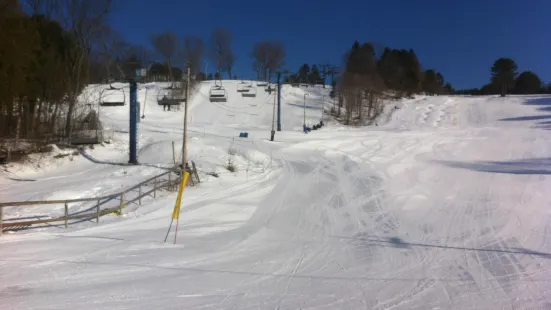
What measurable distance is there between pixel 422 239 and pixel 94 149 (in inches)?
1006

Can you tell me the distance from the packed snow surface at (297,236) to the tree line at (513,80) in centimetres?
6810

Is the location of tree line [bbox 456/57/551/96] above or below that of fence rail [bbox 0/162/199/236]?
above

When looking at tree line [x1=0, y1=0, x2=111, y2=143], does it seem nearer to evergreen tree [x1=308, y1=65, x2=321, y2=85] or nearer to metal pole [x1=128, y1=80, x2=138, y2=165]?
metal pole [x1=128, y1=80, x2=138, y2=165]

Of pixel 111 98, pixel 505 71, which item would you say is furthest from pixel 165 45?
pixel 505 71

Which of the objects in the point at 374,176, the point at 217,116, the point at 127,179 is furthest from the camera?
the point at 217,116

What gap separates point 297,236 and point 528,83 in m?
103

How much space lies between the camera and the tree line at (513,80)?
91.2 m

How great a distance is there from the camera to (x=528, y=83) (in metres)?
96.1

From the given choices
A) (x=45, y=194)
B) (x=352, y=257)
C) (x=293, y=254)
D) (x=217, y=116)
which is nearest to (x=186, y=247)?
(x=293, y=254)

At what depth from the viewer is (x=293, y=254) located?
10508 mm

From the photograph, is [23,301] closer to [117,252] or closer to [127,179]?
[117,252]

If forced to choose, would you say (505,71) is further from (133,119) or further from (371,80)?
(133,119)

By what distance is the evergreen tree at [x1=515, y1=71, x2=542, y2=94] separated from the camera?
95875 millimetres

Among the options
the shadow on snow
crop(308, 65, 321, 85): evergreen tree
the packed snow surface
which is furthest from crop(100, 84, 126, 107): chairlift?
crop(308, 65, 321, 85): evergreen tree
